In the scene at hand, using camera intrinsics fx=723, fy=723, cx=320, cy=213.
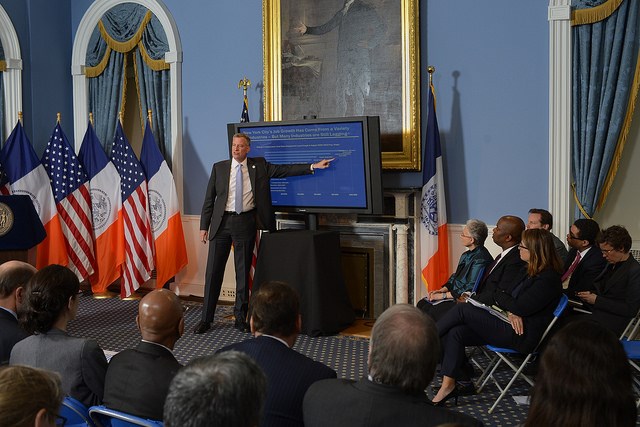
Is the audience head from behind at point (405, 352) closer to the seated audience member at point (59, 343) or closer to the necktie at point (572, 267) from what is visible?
the seated audience member at point (59, 343)

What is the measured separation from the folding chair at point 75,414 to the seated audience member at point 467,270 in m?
3.06

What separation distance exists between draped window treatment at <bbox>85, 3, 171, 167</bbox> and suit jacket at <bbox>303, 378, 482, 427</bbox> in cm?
645

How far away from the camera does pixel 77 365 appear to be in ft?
9.30

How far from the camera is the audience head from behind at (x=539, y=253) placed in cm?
438

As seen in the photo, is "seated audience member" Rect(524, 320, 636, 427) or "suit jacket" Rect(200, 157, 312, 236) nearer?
"seated audience member" Rect(524, 320, 636, 427)

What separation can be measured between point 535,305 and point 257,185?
3.12m

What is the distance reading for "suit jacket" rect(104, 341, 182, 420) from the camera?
2486 mm

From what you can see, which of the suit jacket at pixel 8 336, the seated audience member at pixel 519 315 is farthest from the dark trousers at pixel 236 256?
the suit jacket at pixel 8 336

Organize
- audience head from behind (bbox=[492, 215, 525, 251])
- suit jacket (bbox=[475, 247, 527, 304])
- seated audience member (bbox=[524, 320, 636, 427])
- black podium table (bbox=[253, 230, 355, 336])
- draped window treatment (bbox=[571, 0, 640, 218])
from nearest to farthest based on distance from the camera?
seated audience member (bbox=[524, 320, 636, 427])
suit jacket (bbox=[475, 247, 527, 304])
audience head from behind (bbox=[492, 215, 525, 251])
draped window treatment (bbox=[571, 0, 640, 218])
black podium table (bbox=[253, 230, 355, 336])

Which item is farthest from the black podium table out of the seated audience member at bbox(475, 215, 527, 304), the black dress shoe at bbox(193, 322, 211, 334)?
the seated audience member at bbox(475, 215, 527, 304)

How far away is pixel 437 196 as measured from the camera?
6.61 m

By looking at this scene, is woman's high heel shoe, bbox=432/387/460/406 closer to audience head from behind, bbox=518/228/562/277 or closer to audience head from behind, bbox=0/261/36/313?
audience head from behind, bbox=518/228/562/277

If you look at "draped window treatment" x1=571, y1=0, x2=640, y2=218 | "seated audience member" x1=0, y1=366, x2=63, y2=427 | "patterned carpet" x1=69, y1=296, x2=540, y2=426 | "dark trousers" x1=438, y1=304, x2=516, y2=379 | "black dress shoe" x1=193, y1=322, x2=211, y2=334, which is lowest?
"patterned carpet" x1=69, y1=296, x2=540, y2=426

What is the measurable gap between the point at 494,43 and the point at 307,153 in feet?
6.48
